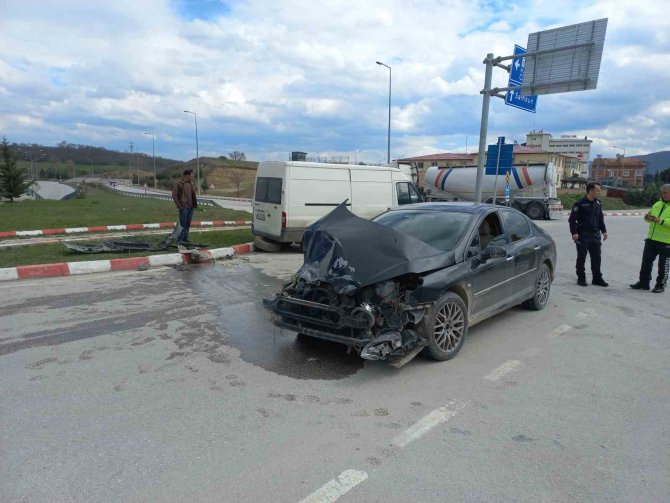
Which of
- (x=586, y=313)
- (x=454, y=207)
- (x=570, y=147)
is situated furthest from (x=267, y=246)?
(x=570, y=147)

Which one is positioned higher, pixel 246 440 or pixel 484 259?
pixel 484 259

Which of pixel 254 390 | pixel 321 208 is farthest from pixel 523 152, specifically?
pixel 254 390

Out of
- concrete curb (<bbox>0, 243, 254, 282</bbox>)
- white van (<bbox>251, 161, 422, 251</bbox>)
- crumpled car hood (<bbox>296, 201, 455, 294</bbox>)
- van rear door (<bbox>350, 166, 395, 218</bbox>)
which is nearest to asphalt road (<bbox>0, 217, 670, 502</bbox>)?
crumpled car hood (<bbox>296, 201, 455, 294</bbox>)

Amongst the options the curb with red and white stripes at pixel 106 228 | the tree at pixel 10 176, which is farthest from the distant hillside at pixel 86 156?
the curb with red and white stripes at pixel 106 228

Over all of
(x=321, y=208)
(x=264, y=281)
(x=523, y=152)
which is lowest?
(x=264, y=281)

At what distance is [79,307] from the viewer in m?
6.44

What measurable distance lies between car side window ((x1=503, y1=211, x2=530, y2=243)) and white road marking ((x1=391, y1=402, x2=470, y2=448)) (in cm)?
307

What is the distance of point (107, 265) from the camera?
9.34 m

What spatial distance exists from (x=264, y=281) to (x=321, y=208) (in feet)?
12.4

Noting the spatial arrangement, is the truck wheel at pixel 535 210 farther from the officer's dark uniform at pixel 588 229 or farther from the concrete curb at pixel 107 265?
the concrete curb at pixel 107 265

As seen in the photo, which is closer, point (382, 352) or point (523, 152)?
point (382, 352)

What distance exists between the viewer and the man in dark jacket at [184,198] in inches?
448

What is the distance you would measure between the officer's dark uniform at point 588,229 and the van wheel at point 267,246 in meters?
6.90

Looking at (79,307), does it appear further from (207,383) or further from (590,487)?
(590,487)
